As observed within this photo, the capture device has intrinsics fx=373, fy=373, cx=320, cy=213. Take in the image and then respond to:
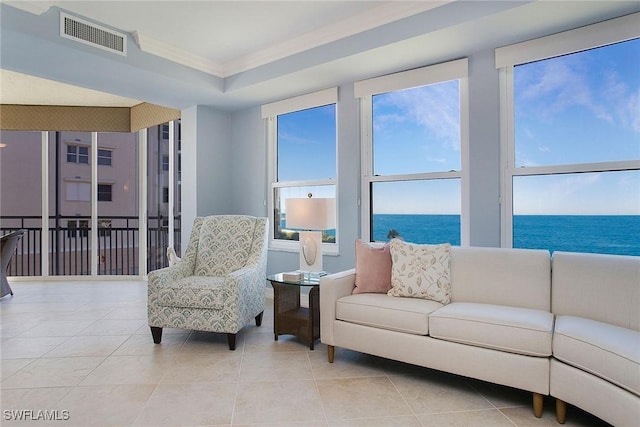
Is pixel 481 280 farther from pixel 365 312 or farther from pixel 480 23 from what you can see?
pixel 480 23

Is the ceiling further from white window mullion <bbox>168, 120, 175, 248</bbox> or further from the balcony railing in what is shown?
the balcony railing

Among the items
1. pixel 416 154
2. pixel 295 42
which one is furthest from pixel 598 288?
pixel 295 42

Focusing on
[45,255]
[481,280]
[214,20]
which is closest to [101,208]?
[45,255]

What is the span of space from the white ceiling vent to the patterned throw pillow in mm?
2930

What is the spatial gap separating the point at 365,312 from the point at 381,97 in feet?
7.32

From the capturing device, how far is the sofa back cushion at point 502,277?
7.80ft

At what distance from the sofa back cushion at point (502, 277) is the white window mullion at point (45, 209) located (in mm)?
6009

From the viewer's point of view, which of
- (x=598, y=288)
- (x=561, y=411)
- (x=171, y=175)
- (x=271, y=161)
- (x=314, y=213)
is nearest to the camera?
(x=561, y=411)

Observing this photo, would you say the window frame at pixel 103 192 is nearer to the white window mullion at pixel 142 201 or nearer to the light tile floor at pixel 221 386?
the white window mullion at pixel 142 201

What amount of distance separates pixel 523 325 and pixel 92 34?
377 cm

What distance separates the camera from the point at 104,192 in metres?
5.91

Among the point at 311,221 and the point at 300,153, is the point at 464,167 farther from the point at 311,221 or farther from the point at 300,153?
the point at 300,153

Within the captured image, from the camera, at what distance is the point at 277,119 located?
4.64m

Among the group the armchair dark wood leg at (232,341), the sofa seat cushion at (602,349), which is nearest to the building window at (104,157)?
the armchair dark wood leg at (232,341)
